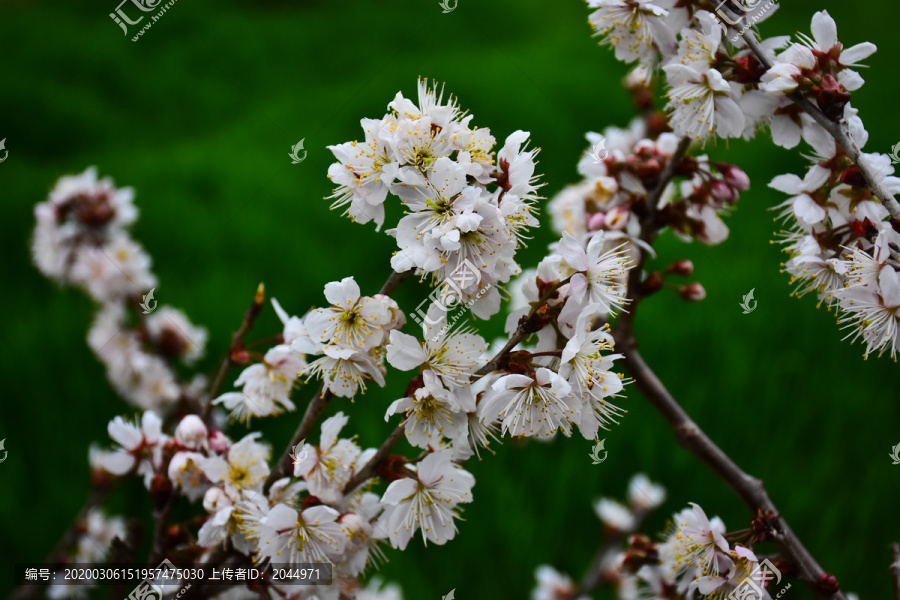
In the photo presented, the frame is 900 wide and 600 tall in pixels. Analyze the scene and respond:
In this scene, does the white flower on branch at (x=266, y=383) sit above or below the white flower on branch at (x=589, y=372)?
below

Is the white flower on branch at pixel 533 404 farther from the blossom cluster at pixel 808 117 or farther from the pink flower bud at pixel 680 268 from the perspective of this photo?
the pink flower bud at pixel 680 268

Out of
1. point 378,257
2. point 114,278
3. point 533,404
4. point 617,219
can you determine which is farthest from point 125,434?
point 378,257

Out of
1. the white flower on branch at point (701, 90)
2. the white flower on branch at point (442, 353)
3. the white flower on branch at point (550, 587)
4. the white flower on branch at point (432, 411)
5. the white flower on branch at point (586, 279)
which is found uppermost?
the white flower on branch at point (701, 90)

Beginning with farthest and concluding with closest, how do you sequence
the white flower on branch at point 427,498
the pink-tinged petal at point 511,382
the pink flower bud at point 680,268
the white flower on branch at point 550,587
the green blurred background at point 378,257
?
the green blurred background at point 378,257 < the white flower on branch at point 550,587 < the pink flower bud at point 680,268 < the white flower on branch at point 427,498 < the pink-tinged petal at point 511,382

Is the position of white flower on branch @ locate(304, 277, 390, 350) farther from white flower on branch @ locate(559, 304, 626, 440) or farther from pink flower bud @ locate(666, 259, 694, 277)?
pink flower bud @ locate(666, 259, 694, 277)

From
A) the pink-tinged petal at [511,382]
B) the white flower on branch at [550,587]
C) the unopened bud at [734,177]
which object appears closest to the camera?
the pink-tinged petal at [511,382]

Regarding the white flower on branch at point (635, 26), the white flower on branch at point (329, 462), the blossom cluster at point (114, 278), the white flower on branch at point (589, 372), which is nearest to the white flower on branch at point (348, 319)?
the white flower on branch at point (329, 462)

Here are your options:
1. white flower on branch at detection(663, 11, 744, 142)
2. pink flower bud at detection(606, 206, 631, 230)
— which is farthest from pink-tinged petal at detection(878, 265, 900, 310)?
pink flower bud at detection(606, 206, 631, 230)

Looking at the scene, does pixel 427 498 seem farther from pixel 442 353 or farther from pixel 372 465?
pixel 442 353
